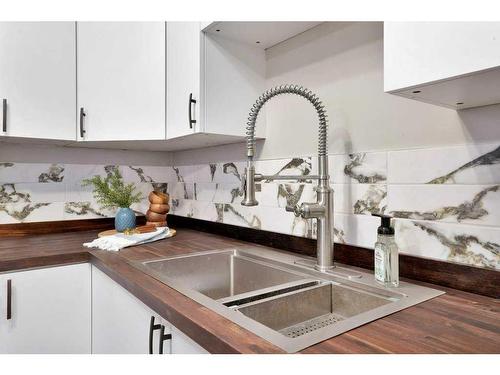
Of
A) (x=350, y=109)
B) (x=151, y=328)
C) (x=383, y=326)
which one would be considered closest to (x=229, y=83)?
(x=350, y=109)

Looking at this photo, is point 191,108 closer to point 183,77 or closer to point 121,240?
point 183,77

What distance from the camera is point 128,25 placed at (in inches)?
68.3

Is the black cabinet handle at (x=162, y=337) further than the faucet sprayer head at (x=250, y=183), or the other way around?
the faucet sprayer head at (x=250, y=183)

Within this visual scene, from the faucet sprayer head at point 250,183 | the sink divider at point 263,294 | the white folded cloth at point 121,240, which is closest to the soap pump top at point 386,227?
the sink divider at point 263,294

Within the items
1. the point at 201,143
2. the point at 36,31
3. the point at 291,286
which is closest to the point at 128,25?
the point at 36,31

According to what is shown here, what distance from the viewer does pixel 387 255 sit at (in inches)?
37.2

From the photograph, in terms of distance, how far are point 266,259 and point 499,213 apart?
2.42ft

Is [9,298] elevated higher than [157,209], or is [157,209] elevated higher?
[157,209]

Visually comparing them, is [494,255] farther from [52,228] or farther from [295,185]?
[52,228]

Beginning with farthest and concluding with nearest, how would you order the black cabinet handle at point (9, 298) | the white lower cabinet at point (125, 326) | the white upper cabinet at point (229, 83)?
the white upper cabinet at point (229, 83) → the black cabinet handle at point (9, 298) → the white lower cabinet at point (125, 326)

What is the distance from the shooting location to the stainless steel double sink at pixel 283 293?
75 cm

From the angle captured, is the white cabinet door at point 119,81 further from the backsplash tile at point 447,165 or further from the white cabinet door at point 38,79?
the backsplash tile at point 447,165

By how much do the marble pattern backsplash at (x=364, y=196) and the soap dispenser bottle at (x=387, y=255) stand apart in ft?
0.46

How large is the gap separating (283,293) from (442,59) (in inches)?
26.8
